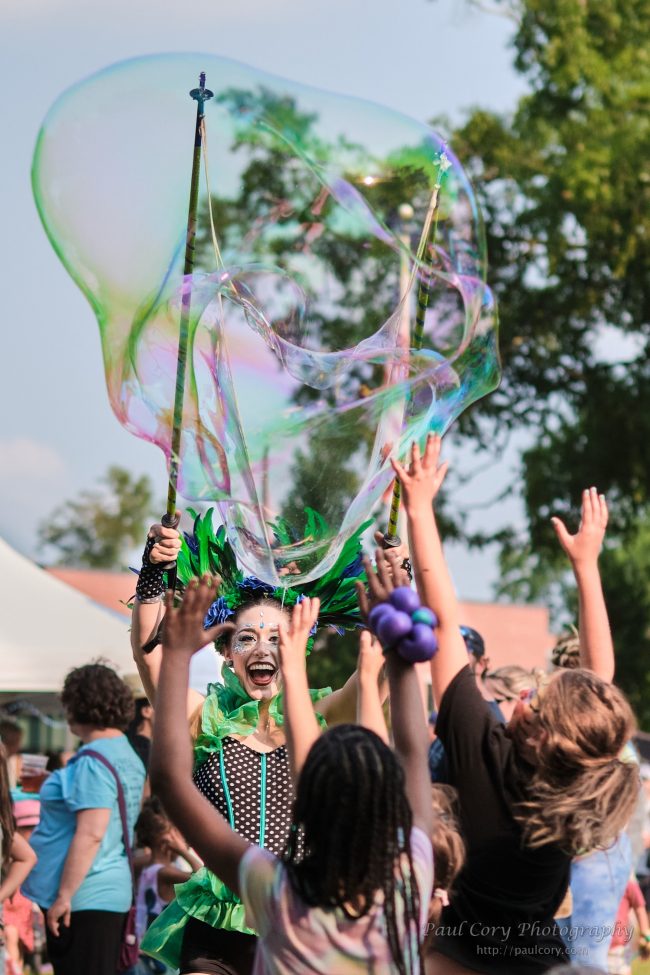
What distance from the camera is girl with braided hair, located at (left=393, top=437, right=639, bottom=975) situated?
9.93 ft

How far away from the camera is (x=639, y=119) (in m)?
17.8

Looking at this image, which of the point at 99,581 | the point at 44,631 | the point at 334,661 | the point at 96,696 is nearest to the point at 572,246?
the point at 334,661

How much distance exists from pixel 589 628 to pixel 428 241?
195 centimetres

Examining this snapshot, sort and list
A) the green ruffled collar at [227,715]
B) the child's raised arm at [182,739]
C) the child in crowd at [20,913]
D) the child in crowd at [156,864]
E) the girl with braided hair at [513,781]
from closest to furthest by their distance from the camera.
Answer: the child's raised arm at [182,739] → the girl with braided hair at [513,781] → the green ruffled collar at [227,715] → the child in crowd at [156,864] → the child in crowd at [20,913]

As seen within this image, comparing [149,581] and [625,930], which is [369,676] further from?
[625,930]

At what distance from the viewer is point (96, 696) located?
5832 mm

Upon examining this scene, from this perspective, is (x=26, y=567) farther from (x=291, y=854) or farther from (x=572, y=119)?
(x=572, y=119)

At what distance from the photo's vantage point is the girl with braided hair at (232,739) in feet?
12.6

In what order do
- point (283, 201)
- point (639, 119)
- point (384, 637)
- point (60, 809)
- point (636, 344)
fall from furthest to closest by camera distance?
point (636, 344) → point (639, 119) → point (60, 809) → point (283, 201) → point (384, 637)

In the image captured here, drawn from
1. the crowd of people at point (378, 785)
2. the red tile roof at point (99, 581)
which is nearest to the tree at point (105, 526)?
the red tile roof at point (99, 581)

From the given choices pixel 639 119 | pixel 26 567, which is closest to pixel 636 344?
pixel 639 119

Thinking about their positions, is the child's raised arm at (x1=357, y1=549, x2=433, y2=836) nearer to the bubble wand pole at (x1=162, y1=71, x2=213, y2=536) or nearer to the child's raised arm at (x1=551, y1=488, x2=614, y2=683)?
the child's raised arm at (x1=551, y1=488, x2=614, y2=683)

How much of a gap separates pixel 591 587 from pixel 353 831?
4.92 feet

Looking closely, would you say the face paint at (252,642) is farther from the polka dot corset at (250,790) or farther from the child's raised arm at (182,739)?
the child's raised arm at (182,739)
